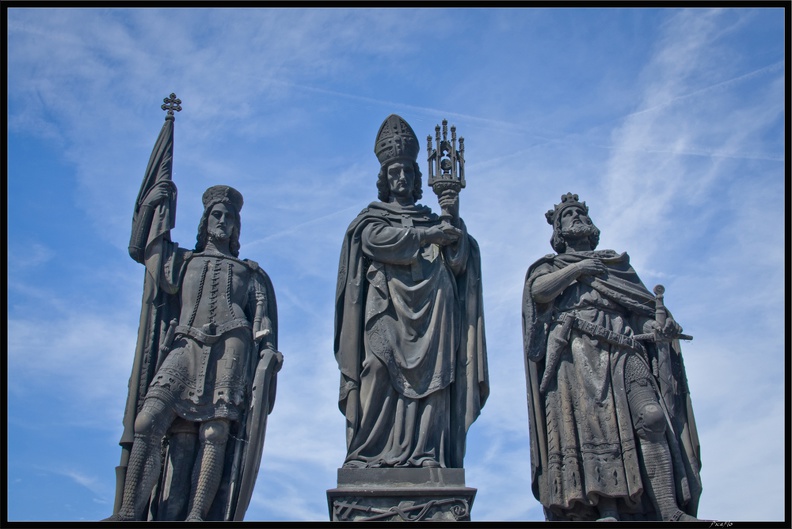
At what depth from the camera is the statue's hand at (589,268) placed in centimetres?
1390

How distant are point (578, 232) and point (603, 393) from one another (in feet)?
7.75

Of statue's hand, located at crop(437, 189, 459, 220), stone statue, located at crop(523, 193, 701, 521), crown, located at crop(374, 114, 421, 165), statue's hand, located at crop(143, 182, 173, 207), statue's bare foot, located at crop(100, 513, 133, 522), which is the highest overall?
crown, located at crop(374, 114, 421, 165)

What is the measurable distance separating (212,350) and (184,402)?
74 centimetres

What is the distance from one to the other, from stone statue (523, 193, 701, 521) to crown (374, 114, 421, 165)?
224 cm

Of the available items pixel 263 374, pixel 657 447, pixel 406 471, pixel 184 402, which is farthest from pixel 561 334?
pixel 184 402

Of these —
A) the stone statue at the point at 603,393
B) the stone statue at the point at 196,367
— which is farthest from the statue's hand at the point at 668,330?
the stone statue at the point at 196,367

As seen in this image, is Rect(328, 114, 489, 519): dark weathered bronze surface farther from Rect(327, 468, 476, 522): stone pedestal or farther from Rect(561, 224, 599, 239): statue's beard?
Rect(561, 224, 599, 239): statue's beard

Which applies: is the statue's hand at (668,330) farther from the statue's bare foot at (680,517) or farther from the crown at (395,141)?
the crown at (395,141)

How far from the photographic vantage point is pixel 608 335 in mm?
13453

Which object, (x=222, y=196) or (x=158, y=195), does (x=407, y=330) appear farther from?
(x=158, y=195)

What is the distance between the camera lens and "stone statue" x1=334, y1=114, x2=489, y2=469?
41.8 feet

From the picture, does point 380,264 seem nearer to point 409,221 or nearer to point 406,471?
point 409,221

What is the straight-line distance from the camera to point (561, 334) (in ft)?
44.6

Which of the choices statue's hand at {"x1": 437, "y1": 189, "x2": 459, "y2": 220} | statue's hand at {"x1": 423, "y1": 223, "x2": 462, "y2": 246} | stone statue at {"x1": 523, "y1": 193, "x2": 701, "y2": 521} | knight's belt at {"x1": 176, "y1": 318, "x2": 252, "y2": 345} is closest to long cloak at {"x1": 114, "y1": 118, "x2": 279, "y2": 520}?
knight's belt at {"x1": 176, "y1": 318, "x2": 252, "y2": 345}
